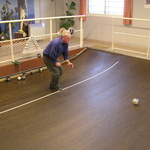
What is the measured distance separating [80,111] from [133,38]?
4244mm

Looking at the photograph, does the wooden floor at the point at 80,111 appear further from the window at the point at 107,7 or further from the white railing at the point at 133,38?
the window at the point at 107,7

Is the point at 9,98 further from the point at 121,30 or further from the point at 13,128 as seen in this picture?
the point at 121,30

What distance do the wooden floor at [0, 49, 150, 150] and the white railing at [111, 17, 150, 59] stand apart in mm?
1312

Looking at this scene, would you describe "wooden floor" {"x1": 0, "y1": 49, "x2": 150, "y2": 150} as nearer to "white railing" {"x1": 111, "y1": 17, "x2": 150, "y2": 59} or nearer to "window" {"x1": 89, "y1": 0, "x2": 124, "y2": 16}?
"white railing" {"x1": 111, "y1": 17, "x2": 150, "y2": 59}

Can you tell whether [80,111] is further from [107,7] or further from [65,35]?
[107,7]

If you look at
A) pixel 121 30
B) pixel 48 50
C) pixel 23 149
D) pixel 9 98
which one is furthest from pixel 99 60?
pixel 23 149

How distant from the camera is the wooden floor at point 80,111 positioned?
110 inches

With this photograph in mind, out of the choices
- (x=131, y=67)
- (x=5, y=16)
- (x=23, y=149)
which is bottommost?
(x=23, y=149)

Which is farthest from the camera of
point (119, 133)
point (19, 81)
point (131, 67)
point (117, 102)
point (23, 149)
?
point (131, 67)

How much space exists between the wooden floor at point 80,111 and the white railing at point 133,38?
1312mm

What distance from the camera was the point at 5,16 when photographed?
7148mm

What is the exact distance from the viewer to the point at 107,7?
24.9ft

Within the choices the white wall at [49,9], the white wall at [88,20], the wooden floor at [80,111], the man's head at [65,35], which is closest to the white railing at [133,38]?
the white wall at [88,20]

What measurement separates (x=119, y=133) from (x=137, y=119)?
19.3 inches
